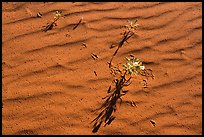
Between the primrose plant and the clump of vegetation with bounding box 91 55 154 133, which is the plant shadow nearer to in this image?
the clump of vegetation with bounding box 91 55 154 133

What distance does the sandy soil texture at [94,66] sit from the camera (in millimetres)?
3523

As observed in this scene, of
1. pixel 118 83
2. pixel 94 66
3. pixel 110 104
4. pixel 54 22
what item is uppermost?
pixel 54 22

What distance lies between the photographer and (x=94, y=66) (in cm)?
394

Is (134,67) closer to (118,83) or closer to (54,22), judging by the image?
(118,83)

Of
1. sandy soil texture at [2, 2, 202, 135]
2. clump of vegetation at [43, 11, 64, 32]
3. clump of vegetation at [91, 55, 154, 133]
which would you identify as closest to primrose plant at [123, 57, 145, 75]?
clump of vegetation at [91, 55, 154, 133]

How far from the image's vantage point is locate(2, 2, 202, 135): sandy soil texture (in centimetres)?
352

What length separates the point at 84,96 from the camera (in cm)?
366

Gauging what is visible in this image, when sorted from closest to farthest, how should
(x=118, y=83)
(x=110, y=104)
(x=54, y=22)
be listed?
1. (x=110, y=104)
2. (x=118, y=83)
3. (x=54, y=22)

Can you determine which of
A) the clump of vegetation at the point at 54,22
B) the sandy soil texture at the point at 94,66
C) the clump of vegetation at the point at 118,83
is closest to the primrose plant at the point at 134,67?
the clump of vegetation at the point at 118,83

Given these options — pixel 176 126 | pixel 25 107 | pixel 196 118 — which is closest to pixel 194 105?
pixel 196 118

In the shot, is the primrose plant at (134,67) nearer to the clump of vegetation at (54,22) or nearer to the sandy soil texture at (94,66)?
the sandy soil texture at (94,66)

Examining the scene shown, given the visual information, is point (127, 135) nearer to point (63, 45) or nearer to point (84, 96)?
point (84, 96)

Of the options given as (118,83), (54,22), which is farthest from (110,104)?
(54,22)

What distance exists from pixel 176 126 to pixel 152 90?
0.56 metres
